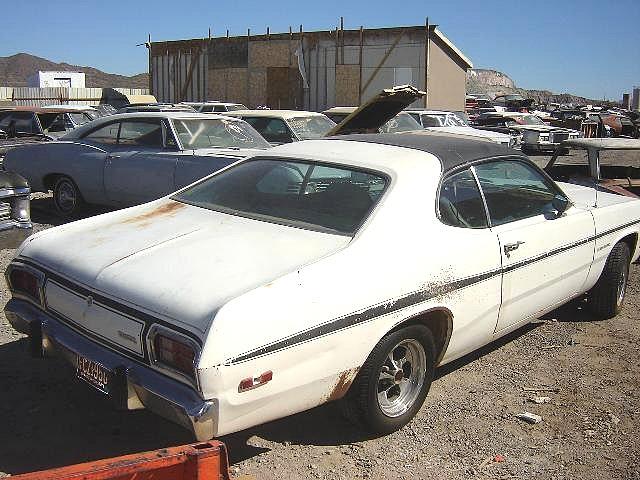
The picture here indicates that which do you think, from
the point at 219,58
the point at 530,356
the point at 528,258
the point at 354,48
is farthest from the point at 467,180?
the point at 219,58

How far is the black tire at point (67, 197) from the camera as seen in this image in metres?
8.84

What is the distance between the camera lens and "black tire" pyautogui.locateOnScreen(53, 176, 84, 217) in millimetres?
8844

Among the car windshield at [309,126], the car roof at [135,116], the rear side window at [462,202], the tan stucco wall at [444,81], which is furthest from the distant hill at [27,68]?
the rear side window at [462,202]

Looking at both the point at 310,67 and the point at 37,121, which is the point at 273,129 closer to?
the point at 37,121

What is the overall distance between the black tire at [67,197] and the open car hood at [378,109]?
3.26 m

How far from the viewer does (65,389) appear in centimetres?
393

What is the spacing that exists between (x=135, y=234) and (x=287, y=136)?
876 cm

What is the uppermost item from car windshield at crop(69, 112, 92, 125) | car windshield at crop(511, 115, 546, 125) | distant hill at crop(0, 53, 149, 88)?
distant hill at crop(0, 53, 149, 88)

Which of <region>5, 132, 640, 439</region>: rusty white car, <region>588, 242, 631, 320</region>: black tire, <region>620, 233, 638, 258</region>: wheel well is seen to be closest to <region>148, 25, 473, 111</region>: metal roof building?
<region>620, 233, 638, 258</region>: wheel well

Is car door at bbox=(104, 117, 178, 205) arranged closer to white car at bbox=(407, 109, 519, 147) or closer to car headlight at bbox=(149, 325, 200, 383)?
car headlight at bbox=(149, 325, 200, 383)

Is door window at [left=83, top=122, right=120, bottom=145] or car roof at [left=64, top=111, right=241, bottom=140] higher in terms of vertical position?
car roof at [left=64, top=111, right=241, bottom=140]

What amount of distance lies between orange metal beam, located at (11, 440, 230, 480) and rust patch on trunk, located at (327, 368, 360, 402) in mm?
752

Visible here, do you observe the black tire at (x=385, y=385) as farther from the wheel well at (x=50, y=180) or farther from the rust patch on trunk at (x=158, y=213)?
the wheel well at (x=50, y=180)

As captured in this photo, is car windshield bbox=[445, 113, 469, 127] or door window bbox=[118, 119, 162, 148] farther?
car windshield bbox=[445, 113, 469, 127]
